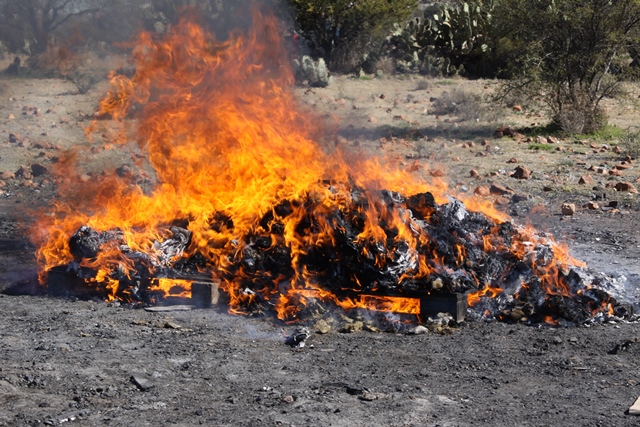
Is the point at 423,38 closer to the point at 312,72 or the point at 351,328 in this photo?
the point at 312,72

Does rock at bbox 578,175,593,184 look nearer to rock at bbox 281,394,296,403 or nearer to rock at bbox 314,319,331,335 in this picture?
rock at bbox 314,319,331,335

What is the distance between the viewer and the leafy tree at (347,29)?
24.0m

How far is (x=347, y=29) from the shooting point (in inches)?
963

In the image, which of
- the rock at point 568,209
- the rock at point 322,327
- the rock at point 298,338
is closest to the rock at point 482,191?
the rock at point 568,209

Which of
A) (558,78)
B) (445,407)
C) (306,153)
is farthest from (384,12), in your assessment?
(445,407)

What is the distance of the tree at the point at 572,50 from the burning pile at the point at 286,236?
8.28m

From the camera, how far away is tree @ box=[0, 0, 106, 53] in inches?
790

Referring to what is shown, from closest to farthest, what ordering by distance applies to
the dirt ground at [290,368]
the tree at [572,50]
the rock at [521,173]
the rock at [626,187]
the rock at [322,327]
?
the dirt ground at [290,368]
the rock at [322,327]
the rock at [626,187]
the rock at [521,173]
the tree at [572,50]

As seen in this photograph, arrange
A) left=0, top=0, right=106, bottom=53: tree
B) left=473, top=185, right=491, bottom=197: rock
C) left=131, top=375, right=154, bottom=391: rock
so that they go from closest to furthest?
left=131, top=375, right=154, bottom=391: rock
left=473, top=185, right=491, bottom=197: rock
left=0, top=0, right=106, bottom=53: tree

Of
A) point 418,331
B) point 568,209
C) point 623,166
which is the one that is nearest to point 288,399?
point 418,331

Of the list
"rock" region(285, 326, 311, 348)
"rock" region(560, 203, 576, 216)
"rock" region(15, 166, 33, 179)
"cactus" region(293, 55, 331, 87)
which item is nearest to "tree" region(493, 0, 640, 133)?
"cactus" region(293, 55, 331, 87)

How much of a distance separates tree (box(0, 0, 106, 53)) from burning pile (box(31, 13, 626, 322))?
38.7 ft

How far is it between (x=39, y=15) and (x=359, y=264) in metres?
17.5

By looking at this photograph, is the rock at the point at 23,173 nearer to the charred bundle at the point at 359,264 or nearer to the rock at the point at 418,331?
the charred bundle at the point at 359,264
